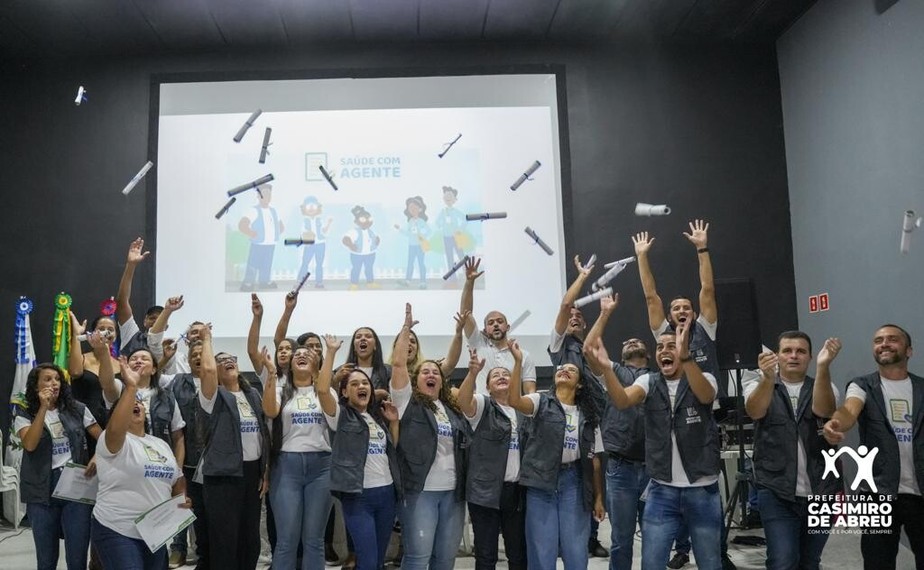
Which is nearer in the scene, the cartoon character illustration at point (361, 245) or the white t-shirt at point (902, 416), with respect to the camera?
the white t-shirt at point (902, 416)

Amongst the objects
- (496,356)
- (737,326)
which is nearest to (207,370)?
(496,356)

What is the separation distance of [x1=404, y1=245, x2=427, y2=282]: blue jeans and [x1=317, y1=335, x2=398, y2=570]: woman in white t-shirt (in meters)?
3.01

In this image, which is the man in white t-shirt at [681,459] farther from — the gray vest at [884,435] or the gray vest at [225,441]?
the gray vest at [225,441]

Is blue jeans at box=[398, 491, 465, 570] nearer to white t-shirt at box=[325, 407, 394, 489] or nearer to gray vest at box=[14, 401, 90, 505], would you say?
white t-shirt at box=[325, 407, 394, 489]

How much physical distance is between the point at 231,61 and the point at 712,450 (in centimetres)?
596

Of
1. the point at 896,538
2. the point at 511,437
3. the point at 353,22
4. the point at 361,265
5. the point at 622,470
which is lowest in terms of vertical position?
the point at 896,538

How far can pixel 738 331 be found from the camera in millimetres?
6273

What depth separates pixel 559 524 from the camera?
4266 mm

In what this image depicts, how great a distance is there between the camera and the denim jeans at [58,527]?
14.0 feet

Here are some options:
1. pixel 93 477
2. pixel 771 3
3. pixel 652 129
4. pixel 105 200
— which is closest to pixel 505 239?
pixel 652 129

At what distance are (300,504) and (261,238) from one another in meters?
3.42

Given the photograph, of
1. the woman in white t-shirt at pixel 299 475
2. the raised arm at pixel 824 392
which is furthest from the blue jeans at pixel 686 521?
the woman in white t-shirt at pixel 299 475

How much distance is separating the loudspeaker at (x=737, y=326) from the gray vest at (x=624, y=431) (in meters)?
1.88

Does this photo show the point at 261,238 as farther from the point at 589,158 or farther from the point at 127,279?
the point at 589,158
